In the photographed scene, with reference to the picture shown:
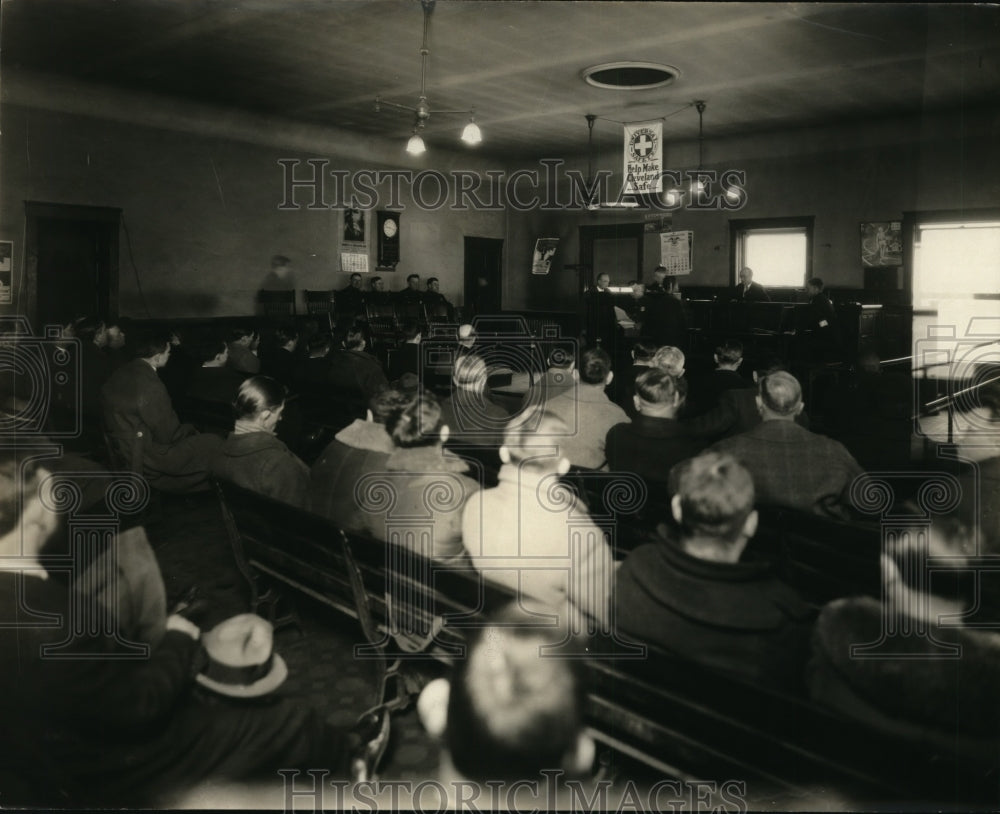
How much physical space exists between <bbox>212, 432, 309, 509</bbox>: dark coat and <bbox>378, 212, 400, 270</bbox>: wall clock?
32.8ft

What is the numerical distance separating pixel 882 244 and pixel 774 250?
65.5 inches

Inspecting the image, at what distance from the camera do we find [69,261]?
9.27m

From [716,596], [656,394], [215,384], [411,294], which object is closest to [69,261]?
[215,384]

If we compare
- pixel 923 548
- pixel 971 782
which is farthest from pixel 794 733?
pixel 923 548

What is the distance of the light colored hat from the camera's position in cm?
194

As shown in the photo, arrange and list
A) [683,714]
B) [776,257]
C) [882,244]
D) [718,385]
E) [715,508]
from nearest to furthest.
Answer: [683,714] → [715,508] → [718,385] → [882,244] → [776,257]

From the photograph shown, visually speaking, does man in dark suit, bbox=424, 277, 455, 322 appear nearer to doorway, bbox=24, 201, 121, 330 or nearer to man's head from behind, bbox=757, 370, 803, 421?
doorway, bbox=24, 201, 121, 330

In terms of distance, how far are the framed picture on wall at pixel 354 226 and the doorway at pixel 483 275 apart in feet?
8.00

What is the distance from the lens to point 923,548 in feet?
7.13

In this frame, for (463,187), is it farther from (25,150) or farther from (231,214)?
(25,150)

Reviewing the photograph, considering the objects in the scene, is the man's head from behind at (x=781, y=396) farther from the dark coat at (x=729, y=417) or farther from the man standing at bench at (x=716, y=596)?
the man standing at bench at (x=716, y=596)

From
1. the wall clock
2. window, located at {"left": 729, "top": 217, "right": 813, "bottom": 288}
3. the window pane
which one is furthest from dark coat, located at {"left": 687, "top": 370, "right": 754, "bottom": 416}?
the wall clock

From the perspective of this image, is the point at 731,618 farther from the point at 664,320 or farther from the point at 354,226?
the point at 354,226

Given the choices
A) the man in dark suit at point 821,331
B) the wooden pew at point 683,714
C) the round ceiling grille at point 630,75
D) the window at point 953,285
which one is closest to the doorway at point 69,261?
the round ceiling grille at point 630,75
